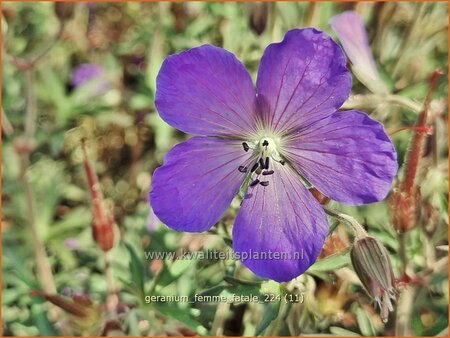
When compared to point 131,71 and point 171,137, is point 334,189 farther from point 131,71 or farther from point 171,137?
point 131,71

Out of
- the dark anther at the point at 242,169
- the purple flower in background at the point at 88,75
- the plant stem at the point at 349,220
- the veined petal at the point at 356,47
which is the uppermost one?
the purple flower in background at the point at 88,75

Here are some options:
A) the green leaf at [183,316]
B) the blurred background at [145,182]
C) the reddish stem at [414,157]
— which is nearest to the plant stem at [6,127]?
the blurred background at [145,182]

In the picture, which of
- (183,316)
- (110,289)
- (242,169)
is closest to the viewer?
(242,169)

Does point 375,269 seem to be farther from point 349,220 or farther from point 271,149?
point 271,149

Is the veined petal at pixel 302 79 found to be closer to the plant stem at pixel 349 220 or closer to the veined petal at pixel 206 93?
the veined petal at pixel 206 93

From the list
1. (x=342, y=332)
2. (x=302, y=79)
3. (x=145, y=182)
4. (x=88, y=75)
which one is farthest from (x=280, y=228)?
(x=88, y=75)

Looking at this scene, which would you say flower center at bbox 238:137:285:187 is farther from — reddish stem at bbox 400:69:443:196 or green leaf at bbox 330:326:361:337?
green leaf at bbox 330:326:361:337
